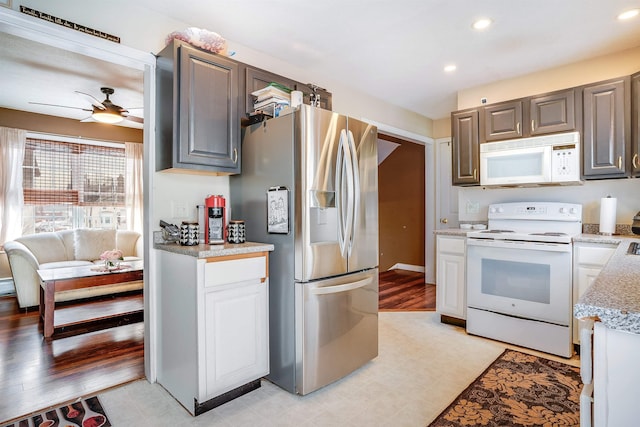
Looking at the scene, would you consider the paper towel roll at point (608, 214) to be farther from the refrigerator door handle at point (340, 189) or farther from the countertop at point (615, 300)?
the refrigerator door handle at point (340, 189)

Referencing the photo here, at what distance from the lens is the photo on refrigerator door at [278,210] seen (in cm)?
221

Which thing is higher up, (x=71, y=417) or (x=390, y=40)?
(x=390, y=40)

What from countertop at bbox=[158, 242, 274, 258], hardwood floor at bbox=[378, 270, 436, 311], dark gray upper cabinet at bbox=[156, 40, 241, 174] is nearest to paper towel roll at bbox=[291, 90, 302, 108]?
dark gray upper cabinet at bbox=[156, 40, 241, 174]

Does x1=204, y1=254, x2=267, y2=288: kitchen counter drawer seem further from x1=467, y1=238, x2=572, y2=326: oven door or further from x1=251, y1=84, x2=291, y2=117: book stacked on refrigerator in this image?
x1=467, y1=238, x2=572, y2=326: oven door

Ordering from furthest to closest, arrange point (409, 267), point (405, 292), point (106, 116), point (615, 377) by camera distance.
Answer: point (409, 267) < point (405, 292) < point (106, 116) < point (615, 377)

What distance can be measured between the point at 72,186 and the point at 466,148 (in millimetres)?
5831

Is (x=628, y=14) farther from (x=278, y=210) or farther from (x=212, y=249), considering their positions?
(x=212, y=249)

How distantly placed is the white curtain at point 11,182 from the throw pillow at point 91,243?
75cm

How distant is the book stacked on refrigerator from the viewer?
2430 mm

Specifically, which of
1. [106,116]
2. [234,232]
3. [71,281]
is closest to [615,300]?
[234,232]

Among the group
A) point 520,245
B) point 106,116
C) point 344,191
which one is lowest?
point 520,245

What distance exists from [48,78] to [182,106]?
2.74 metres

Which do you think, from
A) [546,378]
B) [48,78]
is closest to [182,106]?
[48,78]

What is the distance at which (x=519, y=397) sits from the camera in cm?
214
